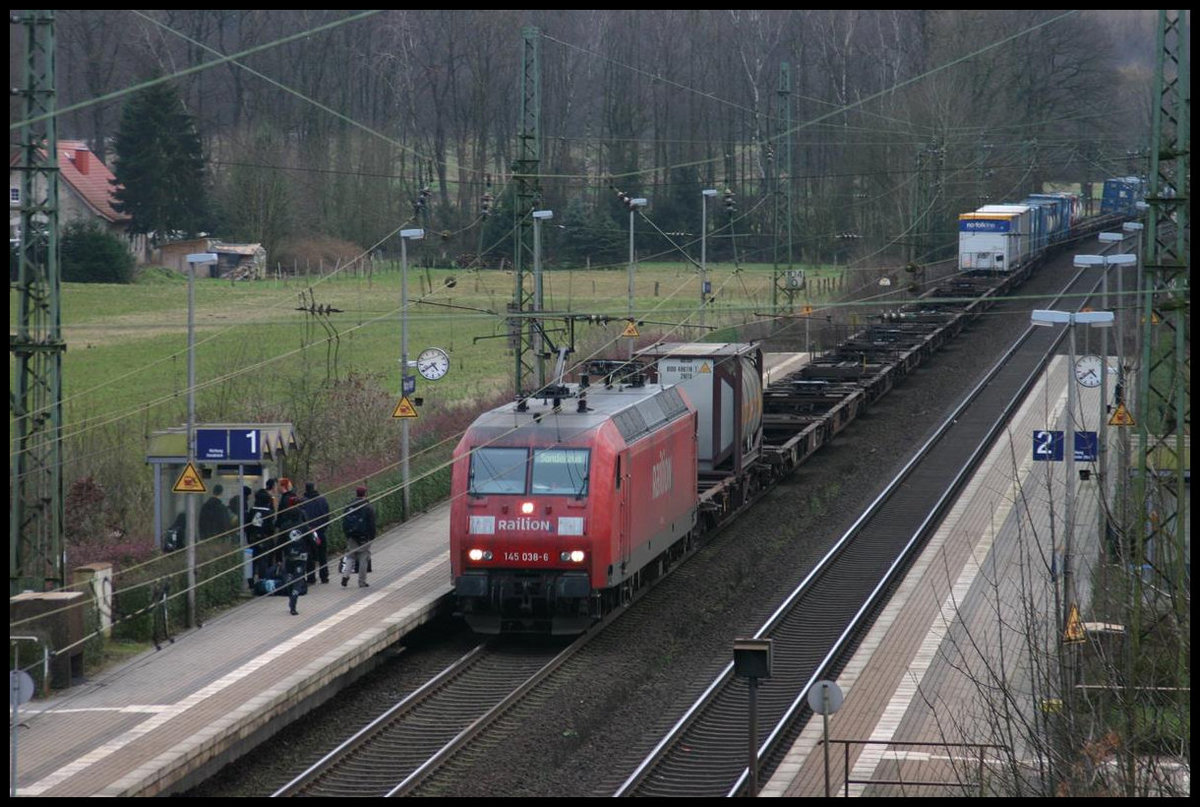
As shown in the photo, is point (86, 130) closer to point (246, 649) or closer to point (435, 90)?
point (435, 90)

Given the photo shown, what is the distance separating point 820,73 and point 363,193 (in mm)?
33242

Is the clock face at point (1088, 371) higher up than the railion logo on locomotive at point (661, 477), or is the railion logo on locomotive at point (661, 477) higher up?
the clock face at point (1088, 371)

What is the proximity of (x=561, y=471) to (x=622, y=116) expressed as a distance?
62052 mm

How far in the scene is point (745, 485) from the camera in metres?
29.3

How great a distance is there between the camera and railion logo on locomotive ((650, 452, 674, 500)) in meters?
22.2

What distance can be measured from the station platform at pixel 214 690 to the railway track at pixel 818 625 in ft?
13.3

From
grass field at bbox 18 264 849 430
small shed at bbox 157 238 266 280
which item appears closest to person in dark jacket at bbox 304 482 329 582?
grass field at bbox 18 264 849 430

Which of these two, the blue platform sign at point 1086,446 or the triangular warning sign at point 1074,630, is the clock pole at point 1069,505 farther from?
the blue platform sign at point 1086,446

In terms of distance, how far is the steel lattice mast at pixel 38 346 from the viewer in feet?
61.3

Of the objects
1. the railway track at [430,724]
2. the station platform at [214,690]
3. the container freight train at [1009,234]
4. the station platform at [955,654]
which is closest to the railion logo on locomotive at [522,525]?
the railway track at [430,724]

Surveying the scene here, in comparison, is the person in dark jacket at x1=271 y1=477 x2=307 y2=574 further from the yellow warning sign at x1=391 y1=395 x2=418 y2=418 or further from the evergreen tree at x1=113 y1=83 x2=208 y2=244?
the evergreen tree at x1=113 y1=83 x2=208 y2=244

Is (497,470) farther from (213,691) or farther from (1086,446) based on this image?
(1086,446)

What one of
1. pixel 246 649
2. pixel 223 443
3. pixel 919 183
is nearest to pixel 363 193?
pixel 919 183

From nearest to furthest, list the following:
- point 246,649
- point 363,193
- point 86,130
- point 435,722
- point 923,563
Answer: point 435,722, point 246,649, point 923,563, point 363,193, point 86,130
